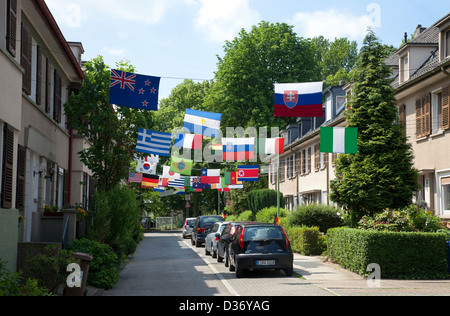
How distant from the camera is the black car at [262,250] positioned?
17562 millimetres

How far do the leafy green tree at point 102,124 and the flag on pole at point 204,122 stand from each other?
3.11 metres

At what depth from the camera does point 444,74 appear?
21.4 m

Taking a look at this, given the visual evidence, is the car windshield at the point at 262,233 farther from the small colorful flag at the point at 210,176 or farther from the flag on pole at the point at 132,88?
the small colorful flag at the point at 210,176

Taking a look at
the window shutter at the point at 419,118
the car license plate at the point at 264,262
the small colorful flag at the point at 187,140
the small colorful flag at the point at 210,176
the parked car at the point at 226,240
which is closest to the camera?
the car license plate at the point at 264,262

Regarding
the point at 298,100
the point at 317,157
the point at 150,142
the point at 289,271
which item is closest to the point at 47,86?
the point at 150,142

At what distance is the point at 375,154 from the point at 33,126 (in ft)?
35.4

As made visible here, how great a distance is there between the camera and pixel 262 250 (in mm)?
17781

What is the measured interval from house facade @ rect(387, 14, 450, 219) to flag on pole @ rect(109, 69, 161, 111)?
28.7 feet

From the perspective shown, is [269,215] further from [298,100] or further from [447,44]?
[298,100]

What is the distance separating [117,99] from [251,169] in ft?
64.9

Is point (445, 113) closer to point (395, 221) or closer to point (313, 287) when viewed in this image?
point (395, 221)

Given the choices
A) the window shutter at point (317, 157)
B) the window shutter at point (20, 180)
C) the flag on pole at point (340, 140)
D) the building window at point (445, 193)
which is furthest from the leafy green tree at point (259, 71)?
the window shutter at point (20, 180)

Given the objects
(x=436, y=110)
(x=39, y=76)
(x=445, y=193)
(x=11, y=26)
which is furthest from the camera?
(x=436, y=110)

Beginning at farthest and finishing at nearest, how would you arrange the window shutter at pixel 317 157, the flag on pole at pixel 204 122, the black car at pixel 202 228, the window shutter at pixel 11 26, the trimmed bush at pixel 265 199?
the trimmed bush at pixel 265 199
the window shutter at pixel 317 157
the black car at pixel 202 228
the flag on pole at pixel 204 122
the window shutter at pixel 11 26
